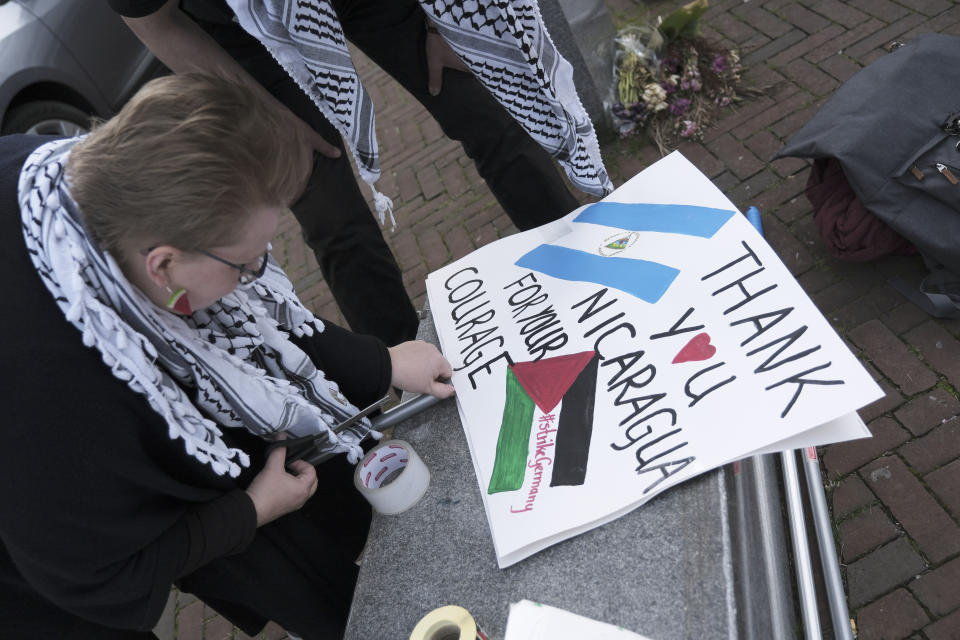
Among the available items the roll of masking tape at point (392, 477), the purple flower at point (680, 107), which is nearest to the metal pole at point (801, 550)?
the roll of masking tape at point (392, 477)

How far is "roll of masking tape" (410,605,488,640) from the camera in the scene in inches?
34.6

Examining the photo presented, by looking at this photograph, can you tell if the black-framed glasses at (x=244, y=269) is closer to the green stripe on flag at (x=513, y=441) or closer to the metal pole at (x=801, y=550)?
the green stripe on flag at (x=513, y=441)

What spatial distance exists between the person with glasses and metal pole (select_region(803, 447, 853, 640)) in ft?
3.01

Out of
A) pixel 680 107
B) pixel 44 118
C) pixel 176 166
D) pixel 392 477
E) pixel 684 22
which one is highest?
pixel 176 166

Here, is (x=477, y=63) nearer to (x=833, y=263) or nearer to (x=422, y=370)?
(x=422, y=370)

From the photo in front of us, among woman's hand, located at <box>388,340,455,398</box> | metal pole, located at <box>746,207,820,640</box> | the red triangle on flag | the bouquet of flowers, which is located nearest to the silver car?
the bouquet of flowers

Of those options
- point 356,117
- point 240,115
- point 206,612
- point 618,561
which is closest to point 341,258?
point 356,117

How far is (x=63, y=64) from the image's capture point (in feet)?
12.5

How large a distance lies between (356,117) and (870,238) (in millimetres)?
1514

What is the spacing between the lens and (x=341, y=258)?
1.92 metres

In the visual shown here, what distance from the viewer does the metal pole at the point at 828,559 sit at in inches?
46.1

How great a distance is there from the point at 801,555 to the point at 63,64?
4.19 metres

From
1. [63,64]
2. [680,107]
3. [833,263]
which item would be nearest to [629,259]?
[833,263]

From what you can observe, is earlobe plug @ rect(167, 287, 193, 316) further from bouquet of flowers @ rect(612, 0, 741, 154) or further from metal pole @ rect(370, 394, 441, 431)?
bouquet of flowers @ rect(612, 0, 741, 154)
